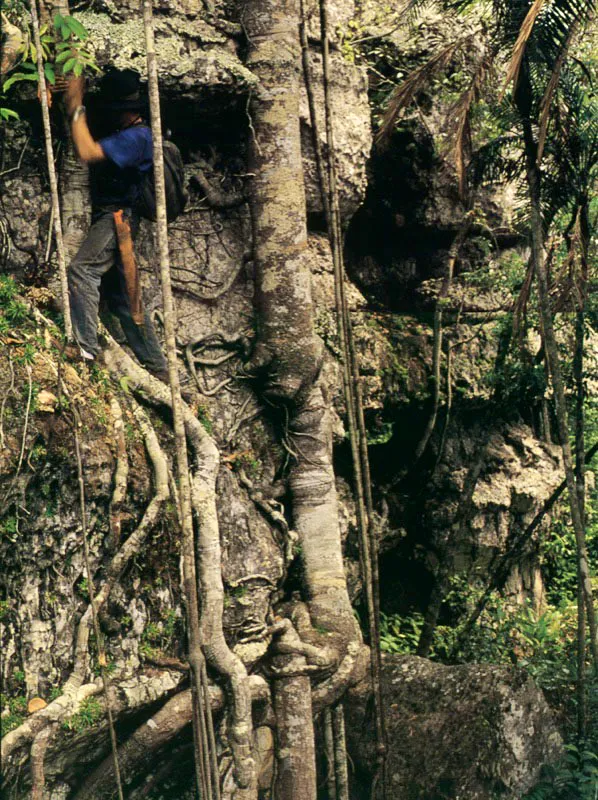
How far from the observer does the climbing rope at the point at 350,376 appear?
7.16 metres

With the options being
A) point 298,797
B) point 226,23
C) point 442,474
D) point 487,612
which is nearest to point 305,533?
point 298,797

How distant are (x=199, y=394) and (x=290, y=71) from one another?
2625 mm

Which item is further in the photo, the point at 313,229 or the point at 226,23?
the point at 313,229

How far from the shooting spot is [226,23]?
7363 millimetres

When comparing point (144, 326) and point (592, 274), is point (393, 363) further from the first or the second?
point (144, 326)

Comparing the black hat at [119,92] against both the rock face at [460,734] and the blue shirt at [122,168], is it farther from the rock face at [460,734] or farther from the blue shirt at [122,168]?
the rock face at [460,734]

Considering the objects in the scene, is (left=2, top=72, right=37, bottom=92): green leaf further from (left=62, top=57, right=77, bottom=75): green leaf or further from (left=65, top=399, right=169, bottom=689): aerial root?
(left=65, top=399, right=169, bottom=689): aerial root

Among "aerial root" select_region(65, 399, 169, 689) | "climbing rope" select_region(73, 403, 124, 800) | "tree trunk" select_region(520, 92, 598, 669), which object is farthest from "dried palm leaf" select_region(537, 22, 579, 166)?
"climbing rope" select_region(73, 403, 124, 800)

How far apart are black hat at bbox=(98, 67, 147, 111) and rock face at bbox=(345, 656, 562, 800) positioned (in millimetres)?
4705

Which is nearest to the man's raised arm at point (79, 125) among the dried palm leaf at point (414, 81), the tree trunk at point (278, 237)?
the tree trunk at point (278, 237)

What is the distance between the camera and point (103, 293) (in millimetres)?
6703

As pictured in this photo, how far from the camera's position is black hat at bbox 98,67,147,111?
6.40 metres

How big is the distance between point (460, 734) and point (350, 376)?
2.83 m

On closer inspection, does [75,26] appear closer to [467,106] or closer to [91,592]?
[467,106]
